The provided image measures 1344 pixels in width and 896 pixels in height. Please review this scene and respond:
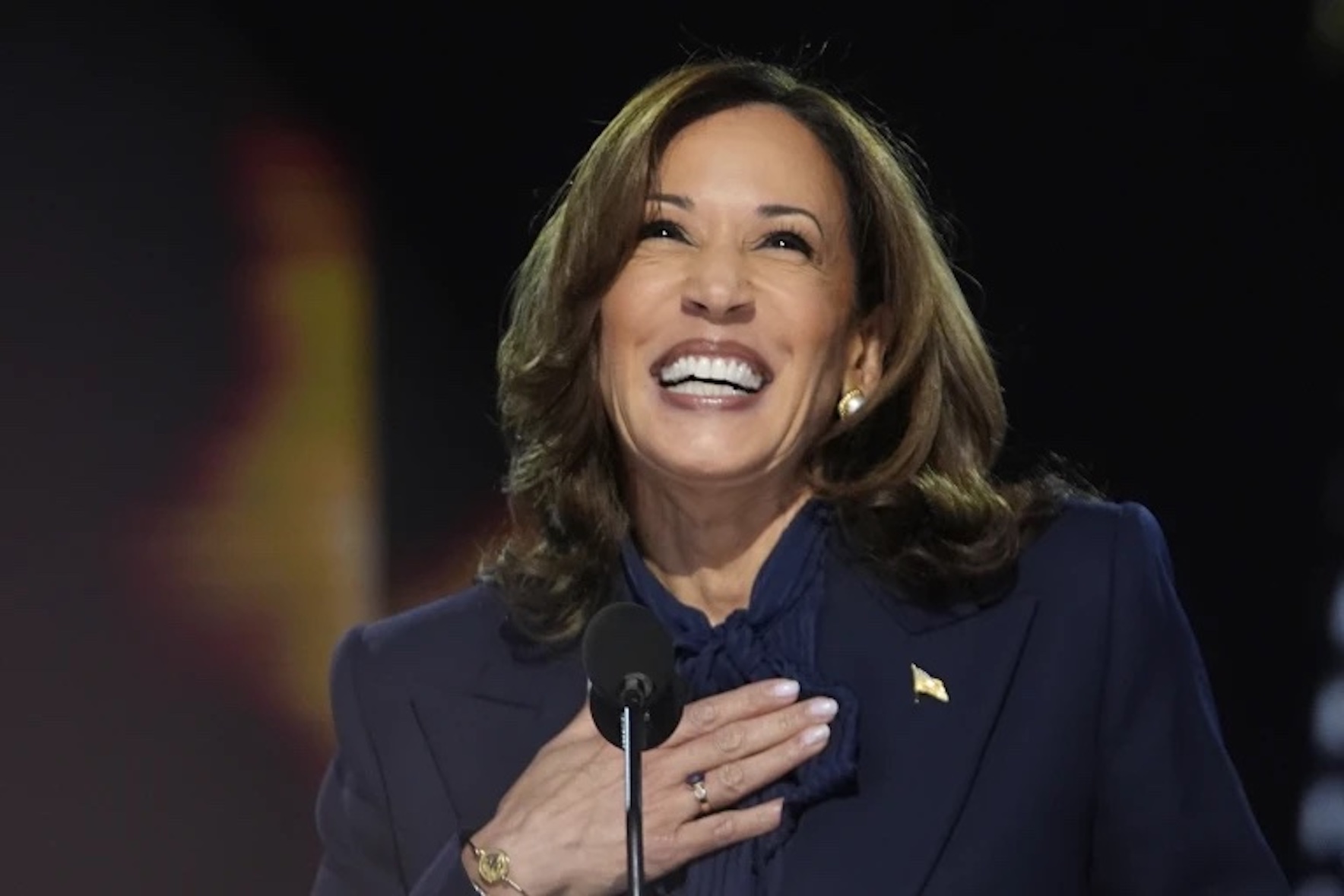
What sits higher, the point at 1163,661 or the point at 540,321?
the point at 540,321

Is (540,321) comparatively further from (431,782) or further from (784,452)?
(431,782)

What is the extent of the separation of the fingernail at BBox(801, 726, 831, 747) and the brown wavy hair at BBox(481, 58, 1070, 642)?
0.23m

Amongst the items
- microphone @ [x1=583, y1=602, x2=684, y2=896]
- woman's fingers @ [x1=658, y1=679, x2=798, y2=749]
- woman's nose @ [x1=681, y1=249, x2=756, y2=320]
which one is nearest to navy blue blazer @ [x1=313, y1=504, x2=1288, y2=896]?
woman's fingers @ [x1=658, y1=679, x2=798, y2=749]

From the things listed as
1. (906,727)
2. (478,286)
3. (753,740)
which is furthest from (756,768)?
(478,286)

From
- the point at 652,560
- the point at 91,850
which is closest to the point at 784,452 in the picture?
the point at 652,560

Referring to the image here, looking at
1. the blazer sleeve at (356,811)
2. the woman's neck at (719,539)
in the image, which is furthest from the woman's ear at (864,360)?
the blazer sleeve at (356,811)

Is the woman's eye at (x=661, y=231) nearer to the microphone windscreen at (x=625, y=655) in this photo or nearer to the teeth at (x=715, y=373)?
the teeth at (x=715, y=373)

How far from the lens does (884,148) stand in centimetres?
231

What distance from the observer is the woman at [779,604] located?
2049 millimetres

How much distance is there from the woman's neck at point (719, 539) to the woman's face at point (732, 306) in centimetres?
5

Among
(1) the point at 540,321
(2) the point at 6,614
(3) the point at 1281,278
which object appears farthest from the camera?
(2) the point at 6,614

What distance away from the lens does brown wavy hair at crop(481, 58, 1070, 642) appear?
2.20m

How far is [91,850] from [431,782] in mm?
1023

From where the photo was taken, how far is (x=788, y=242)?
86.2 inches
